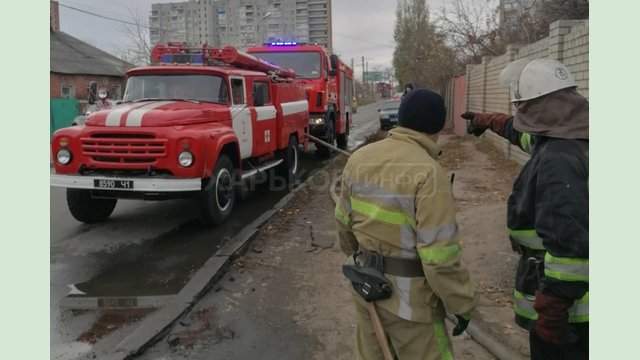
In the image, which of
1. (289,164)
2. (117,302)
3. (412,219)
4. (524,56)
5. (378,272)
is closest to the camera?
(412,219)

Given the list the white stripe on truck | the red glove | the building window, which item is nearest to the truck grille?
the white stripe on truck

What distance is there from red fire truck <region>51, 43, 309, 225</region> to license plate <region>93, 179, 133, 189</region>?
0.01 metres

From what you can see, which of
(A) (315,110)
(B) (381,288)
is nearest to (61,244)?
(B) (381,288)

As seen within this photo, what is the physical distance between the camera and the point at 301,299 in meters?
4.80

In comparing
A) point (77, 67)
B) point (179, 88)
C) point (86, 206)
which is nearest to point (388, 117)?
point (179, 88)

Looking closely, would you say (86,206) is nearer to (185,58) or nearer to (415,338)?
(185,58)

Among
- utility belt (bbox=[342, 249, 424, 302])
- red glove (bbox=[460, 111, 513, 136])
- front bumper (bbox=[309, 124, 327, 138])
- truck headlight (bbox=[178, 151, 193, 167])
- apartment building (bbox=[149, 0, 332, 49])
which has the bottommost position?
utility belt (bbox=[342, 249, 424, 302])

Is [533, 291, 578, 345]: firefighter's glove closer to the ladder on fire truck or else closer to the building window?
the ladder on fire truck

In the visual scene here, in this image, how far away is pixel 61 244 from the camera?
6566 millimetres

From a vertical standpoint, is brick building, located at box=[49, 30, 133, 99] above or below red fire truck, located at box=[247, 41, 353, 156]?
above

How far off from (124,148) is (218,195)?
4.52 ft

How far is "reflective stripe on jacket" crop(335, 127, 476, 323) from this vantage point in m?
2.20

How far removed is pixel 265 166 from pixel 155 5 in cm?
3205

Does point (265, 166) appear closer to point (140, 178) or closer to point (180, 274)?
point (140, 178)
